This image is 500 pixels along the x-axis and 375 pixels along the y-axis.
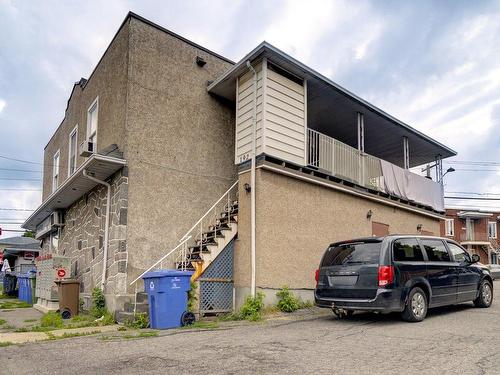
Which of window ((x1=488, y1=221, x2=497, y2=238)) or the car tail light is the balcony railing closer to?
the car tail light

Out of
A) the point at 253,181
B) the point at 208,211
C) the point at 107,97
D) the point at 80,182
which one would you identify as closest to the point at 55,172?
the point at 80,182

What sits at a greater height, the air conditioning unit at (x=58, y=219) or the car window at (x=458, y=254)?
the air conditioning unit at (x=58, y=219)

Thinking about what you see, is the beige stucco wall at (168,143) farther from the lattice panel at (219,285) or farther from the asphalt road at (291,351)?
the asphalt road at (291,351)

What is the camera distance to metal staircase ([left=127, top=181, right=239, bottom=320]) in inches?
376

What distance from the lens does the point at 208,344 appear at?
6.43m

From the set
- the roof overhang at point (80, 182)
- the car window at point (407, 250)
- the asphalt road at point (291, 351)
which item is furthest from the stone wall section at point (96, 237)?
the car window at point (407, 250)

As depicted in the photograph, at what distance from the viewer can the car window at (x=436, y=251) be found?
8.53 m

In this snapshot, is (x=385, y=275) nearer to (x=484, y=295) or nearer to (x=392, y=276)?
(x=392, y=276)

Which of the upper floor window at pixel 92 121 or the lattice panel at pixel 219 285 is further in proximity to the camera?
the upper floor window at pixel 92 121

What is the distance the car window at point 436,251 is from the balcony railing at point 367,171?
367 centimetres

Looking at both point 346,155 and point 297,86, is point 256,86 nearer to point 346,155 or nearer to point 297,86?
point 297,86

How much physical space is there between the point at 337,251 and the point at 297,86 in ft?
15.9

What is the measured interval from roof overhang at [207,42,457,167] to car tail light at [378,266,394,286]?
5.53 metres

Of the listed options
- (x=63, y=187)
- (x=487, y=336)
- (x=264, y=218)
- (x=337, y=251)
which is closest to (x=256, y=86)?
(x=264, y=218)
